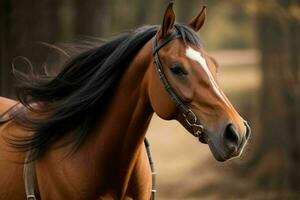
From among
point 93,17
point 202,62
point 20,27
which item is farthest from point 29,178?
point 93,17

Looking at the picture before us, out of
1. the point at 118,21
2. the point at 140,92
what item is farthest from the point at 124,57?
the point at 118,21

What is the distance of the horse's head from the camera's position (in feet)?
13.9

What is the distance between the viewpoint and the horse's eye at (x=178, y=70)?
445 centimetres

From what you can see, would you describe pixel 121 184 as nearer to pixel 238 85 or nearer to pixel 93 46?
pixel 93 46

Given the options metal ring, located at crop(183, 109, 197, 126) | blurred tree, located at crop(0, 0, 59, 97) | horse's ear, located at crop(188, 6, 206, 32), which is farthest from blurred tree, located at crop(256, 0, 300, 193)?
metal ring, located at crop(183, 109, 197, 126)

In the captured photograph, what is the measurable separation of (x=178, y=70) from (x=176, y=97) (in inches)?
6.3

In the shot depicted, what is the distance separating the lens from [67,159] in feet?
16.0

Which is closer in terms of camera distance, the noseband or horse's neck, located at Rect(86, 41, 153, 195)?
the noseband

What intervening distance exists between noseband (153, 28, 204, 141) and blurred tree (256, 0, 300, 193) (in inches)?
322

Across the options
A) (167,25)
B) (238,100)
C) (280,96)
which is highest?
(238,100)

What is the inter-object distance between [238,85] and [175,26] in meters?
21.6

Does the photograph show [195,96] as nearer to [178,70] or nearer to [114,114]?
[178,70]

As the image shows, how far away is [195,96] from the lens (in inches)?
173

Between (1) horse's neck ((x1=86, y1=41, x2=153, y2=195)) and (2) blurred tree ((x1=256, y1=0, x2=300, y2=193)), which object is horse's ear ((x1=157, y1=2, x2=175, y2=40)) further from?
(2) blurred tree ((x1=256, y1=0, x2=300, y2=193))
